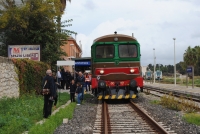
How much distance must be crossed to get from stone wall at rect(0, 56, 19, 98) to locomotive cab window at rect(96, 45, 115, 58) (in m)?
4.40

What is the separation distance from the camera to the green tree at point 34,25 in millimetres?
25656

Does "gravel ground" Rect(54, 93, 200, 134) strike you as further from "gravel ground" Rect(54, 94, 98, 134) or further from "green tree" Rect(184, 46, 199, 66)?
"green tree" Rect(184, 46, 199, 66)

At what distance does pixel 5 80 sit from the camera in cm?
1512

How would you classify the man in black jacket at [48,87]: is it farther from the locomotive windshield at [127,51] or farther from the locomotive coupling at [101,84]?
the locomotive windshield at [127,51]

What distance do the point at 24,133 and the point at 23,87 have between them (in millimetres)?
9352

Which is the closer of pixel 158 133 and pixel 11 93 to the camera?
pixel 158 133

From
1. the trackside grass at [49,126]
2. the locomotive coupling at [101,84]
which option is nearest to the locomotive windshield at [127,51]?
the locomotive coupling at [101,84]

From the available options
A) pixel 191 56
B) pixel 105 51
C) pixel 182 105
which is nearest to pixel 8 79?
pixel 105 51

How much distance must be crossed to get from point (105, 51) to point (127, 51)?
116cm

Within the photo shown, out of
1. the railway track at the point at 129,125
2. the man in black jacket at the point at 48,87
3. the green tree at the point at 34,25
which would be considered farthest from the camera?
the green tree at the point at 34,25

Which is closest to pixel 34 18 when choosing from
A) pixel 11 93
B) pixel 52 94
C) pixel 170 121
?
pixel 11 93

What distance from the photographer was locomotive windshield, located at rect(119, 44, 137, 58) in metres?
17.5

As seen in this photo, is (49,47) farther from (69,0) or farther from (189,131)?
(189,131)

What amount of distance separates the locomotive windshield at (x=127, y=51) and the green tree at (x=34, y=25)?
10.3m
